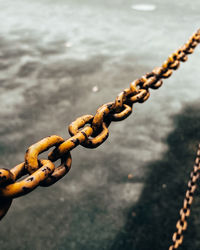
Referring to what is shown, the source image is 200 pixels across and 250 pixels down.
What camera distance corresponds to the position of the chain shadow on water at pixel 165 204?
69.1 inches

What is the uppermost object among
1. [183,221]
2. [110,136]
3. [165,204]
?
[183,221]

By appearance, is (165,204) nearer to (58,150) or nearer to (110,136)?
(110,136)

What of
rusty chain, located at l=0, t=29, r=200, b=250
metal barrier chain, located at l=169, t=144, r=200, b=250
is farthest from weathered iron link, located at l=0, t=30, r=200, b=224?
metal barrier chain, located at l=169, t=144, r=200, b=250

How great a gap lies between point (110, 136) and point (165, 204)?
0.93m

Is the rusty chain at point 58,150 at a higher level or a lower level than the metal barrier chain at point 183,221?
higher

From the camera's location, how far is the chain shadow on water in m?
1.75

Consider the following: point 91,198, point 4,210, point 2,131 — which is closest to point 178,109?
point 91,198

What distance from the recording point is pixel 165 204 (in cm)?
196

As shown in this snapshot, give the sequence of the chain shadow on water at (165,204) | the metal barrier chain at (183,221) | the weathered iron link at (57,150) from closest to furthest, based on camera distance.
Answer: the weathered iron link at (57,150), the metal barrier chain at (183,221), the chain shadow on water at (165,204)

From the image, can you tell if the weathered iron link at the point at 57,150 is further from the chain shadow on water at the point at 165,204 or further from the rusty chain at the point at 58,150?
the chain shadow on water at the point at 165,204

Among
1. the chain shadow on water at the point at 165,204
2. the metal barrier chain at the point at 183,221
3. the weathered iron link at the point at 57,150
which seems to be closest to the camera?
the weathered iron link at the point at 57,150

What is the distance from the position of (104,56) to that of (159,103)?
5.25 ft

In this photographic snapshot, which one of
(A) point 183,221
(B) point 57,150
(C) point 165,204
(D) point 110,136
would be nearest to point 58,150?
(B) point 57,150

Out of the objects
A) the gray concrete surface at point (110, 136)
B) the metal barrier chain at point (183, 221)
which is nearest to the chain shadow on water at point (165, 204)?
the gray concrete surface at point (110, 136)
